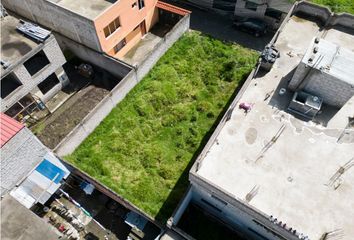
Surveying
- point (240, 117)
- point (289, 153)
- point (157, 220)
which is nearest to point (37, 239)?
point (157, 220)

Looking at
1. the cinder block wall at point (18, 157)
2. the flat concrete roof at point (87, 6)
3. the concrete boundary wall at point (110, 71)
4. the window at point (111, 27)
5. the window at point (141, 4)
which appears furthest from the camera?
the window at point (141, 4)

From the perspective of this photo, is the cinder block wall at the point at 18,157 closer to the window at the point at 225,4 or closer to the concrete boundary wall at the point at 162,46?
the concrete boundary wall at the point at 162,46

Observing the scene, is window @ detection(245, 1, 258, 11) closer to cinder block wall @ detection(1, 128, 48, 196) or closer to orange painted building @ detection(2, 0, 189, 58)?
orange painted building @ detection(2, 0, 189, 58)

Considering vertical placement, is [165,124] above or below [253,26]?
below

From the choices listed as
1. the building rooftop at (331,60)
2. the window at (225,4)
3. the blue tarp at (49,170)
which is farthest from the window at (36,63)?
the building rooftop at (331,60)

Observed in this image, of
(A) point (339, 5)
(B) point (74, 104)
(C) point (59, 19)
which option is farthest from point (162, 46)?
(A) point (339, 5)

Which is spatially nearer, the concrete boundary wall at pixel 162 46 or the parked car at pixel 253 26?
the concrete boundary wall at pixel 162 46

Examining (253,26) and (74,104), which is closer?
(74,104)

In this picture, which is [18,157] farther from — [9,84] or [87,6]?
[87,6]
